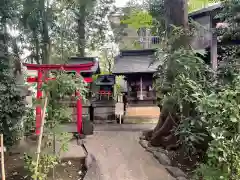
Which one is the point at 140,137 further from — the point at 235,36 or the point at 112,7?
the point at 112,7

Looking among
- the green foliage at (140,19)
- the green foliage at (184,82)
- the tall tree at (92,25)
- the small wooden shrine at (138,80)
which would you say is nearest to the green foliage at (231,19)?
the green foliage at (184,82)

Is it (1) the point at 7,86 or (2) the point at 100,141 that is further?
(2) the point at 100,141

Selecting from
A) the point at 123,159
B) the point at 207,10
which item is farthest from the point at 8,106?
the point at 207,10

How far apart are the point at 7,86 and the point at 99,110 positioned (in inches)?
268

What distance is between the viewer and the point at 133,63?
1550 centimetres

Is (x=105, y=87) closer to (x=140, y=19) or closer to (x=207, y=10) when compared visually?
(x=140, y=19)

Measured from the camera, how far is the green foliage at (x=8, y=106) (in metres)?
6.39

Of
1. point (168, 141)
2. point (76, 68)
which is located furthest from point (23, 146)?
point (168, 141)

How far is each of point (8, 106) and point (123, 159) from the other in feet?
10.6

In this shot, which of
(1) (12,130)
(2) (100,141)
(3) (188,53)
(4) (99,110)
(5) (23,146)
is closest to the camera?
(3) (188,53)

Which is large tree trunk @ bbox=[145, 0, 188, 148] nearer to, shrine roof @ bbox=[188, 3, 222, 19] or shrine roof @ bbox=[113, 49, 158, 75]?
shrine roof @ bbox=[188, 3, 222, 19]

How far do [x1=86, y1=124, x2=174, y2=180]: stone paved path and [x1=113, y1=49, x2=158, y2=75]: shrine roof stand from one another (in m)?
5.89

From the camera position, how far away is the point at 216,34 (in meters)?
7.63

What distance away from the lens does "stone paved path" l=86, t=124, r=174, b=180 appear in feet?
18.6
